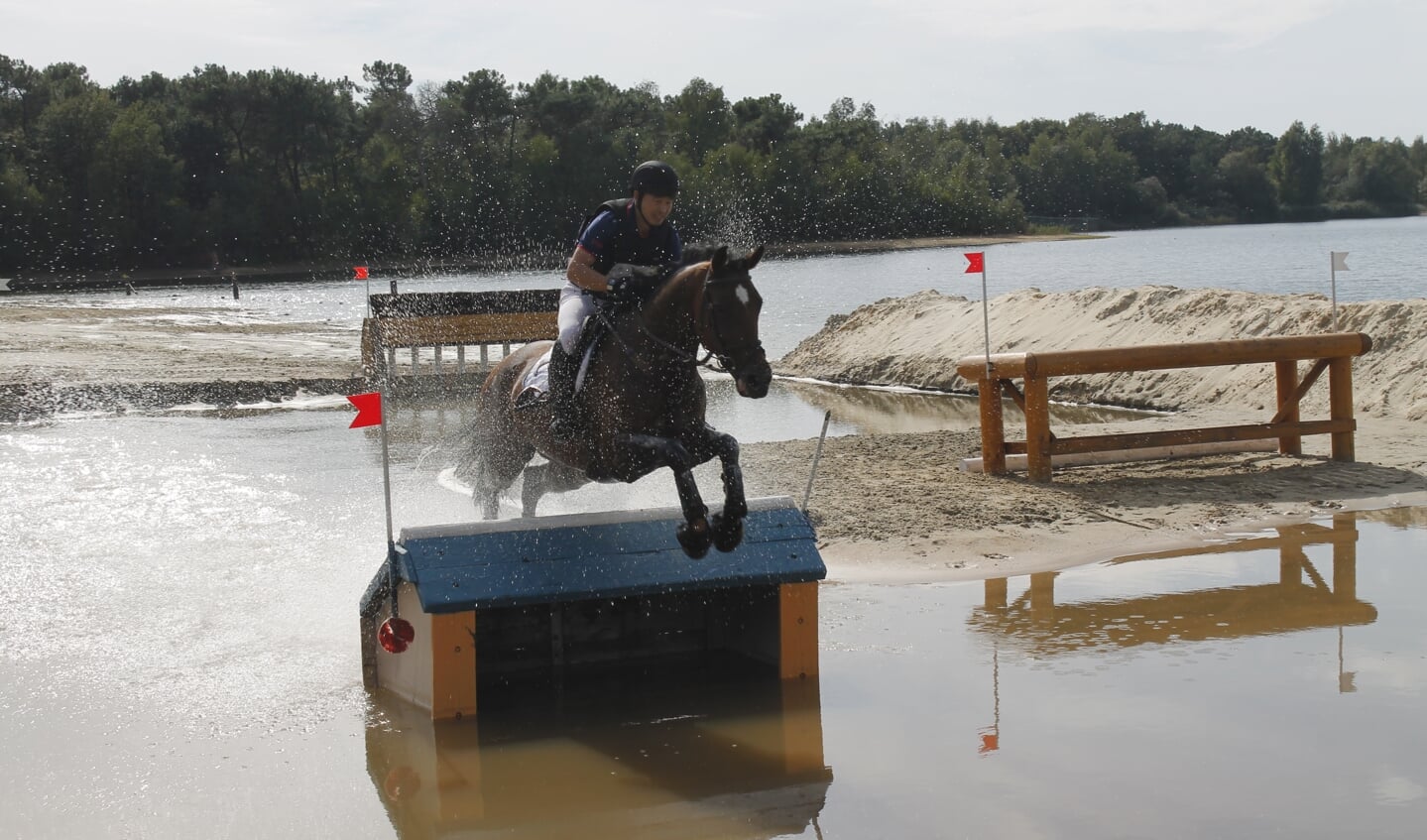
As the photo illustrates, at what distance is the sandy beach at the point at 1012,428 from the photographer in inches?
427

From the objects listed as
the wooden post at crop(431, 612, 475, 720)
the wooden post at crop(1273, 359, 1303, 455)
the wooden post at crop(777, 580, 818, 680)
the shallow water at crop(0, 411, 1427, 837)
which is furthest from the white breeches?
the wooden post at crop(1273, 359, 1303, 455)

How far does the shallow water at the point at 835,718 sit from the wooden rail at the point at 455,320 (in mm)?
12930

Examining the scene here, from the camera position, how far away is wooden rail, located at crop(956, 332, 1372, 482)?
12.5 m

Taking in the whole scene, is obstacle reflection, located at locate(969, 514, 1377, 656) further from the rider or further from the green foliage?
the green foliage

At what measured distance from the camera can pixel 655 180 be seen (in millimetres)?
7383

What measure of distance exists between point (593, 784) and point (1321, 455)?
9.44 metres

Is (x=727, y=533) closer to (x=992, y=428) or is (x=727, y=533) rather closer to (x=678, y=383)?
(x=678, y=383)

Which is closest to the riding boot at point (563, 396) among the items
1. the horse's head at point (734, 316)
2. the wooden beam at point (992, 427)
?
the horse's head at point (734, 316)

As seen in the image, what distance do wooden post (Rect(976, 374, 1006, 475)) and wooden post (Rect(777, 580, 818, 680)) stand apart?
5446 mm

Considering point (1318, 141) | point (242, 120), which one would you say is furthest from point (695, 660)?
point (1318, 141)

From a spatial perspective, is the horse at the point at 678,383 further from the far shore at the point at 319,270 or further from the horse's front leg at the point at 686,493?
the far shore at the point at 319,270

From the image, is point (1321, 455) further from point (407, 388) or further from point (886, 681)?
point (407, 388)

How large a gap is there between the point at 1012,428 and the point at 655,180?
901cm

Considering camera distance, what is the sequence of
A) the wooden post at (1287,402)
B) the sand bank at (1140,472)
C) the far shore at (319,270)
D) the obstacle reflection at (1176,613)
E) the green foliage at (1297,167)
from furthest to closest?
the green foliage at (1297,167) → the far shore at (319,270) → the wooden post at (1287,402) → the sand bank at (1140,472) → the obstacle reflection at (1176,613)
